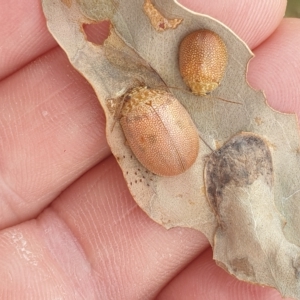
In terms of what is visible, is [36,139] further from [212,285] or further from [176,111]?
Answer: [212,285]

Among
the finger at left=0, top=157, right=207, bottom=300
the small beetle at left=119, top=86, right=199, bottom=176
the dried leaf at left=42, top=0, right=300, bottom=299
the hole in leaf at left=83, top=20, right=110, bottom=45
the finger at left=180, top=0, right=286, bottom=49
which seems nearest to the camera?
the small beetle at left=119, top=86, right=199, bottom=176

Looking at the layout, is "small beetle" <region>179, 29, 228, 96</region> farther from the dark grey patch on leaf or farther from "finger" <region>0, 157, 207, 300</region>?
"finger" <region>0, 157, 207, 300</region>

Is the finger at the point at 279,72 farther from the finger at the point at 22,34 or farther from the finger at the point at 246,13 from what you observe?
the finger at the point at 22,34

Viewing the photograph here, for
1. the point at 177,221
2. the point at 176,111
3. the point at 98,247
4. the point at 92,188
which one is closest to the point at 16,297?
the point at 98,247

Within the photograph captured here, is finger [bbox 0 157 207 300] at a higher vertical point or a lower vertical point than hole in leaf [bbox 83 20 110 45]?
lower

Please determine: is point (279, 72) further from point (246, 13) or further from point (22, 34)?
point (22, 34)

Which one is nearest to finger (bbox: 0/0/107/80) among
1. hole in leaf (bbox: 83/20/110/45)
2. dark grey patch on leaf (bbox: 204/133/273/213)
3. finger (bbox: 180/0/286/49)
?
hole in leaf (bbox: 83/20/110/45)
